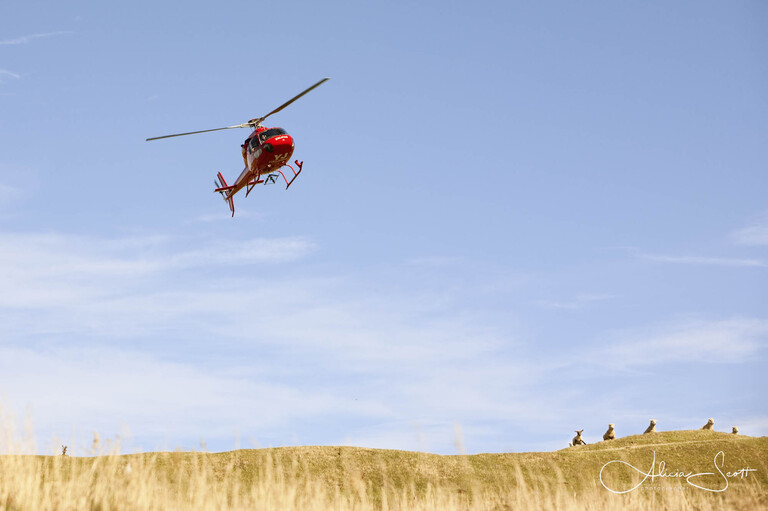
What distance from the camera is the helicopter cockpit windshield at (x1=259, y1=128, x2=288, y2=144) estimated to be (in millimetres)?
33656

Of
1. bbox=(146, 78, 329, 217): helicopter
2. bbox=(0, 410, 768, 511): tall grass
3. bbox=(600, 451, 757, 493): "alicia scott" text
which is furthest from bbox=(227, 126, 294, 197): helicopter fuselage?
bbox=(600, 451, 757, 493): "alicia scott" text

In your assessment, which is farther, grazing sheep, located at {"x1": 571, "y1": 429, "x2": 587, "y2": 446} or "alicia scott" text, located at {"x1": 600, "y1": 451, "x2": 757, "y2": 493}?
grazing sheep, located at {"x1": 571, "y1": 429, "x2": 587, "y2": 446}

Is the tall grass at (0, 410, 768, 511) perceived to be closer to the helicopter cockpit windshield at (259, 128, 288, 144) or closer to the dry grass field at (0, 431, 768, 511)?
the dry grass field at (0, 431, 768, 511)

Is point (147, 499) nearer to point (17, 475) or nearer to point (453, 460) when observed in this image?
point (17, 475)

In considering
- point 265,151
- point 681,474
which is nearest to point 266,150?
point 265,151

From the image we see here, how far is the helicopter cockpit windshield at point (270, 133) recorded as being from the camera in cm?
3366

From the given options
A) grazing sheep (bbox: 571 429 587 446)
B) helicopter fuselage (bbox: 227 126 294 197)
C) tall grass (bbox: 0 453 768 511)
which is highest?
helicopter fuselage (bbox: 227 126 294 197)

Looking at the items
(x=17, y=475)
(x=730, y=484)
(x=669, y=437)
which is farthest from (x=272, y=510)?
(x=669, y=437)

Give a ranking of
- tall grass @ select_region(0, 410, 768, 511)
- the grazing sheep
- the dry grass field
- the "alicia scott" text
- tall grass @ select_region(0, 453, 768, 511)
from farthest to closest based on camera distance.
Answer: the grazing sheep → the "alicia scott" text → the dry grass field → tall grass @ select_region(0, 410, 768, 511) → tall grass @ select_region(0, 453, 768, 511)

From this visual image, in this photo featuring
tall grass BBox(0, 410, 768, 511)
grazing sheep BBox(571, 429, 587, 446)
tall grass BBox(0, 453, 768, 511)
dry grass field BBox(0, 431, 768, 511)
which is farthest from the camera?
grazing sheep BBox(571, 429, 587, 446)

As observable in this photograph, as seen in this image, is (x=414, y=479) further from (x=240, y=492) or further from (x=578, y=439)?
(x=578, y=439)

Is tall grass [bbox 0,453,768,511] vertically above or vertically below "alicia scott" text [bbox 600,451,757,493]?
below

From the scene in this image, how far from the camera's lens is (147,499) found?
540 inches

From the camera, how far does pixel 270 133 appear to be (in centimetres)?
3375
